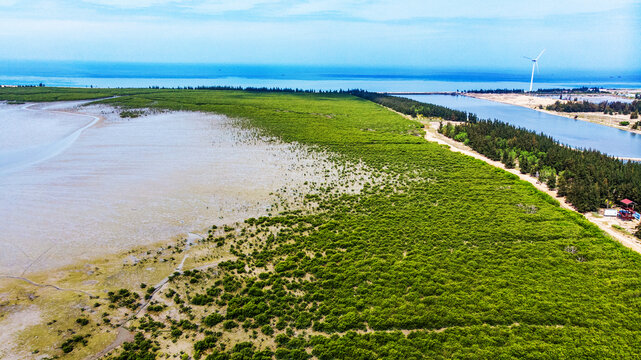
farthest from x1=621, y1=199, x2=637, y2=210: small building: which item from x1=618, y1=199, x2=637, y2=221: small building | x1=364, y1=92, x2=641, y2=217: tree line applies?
x1=364, y1=92, x2=641, y2=217: tree line

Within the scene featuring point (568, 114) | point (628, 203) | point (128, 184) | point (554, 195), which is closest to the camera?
point (628, 203)

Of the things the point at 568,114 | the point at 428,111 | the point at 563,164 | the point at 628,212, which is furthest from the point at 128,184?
the point at 568,114

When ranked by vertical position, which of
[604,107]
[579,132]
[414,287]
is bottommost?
[414,287]

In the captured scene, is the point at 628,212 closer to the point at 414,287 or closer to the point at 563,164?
the point at 563,164

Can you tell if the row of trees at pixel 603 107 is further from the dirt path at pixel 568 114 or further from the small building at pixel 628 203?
the small building at pixel 628 203

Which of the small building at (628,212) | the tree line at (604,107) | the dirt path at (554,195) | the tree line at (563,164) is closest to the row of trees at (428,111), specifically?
the tree line at (563,164)

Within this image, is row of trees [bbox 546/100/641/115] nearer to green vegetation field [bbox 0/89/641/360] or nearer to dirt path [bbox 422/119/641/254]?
dirt path [bbox 422/119/641/254]
